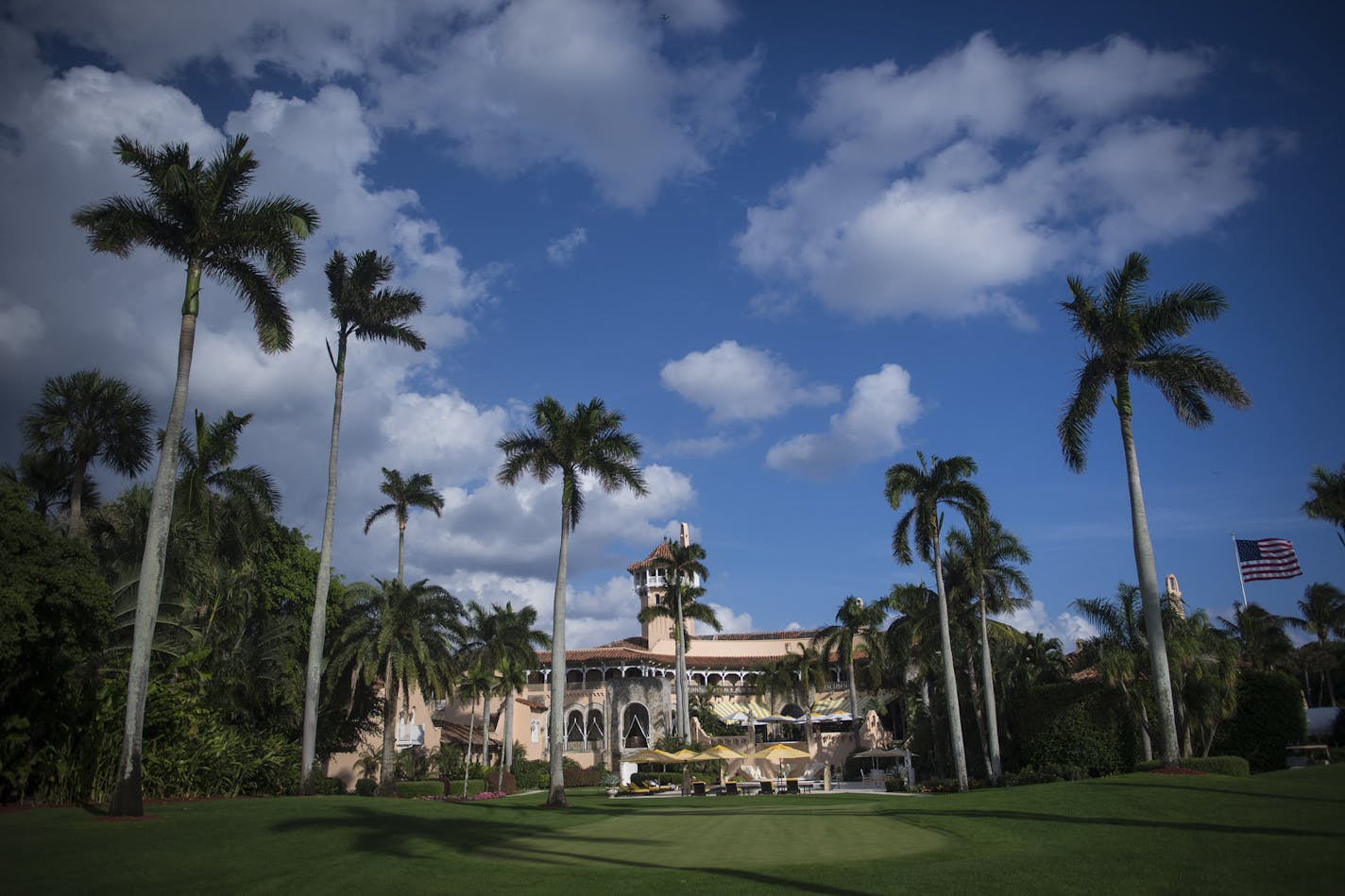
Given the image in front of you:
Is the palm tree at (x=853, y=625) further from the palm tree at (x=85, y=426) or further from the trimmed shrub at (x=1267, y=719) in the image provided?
the palm tree at (x=85, y=426)

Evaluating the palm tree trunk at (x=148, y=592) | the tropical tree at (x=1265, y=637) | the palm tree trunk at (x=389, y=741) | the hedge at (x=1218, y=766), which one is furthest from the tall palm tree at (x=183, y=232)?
the tropical tree at (x=1265, y=637)

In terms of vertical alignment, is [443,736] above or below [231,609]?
below

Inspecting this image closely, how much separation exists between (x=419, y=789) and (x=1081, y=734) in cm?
3221

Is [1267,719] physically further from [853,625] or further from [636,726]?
[636,726]

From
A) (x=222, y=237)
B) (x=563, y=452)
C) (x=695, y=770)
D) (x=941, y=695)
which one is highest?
(x=222, y=237)

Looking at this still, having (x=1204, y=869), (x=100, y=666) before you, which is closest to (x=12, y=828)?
(x=100, y=666)

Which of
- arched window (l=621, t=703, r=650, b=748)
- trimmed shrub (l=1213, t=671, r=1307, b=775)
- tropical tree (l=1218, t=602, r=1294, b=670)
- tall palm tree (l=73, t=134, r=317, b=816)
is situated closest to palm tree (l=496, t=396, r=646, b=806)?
tall palm tree (l=73, t=134, r=317, b=816)

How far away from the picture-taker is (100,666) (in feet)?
84.5

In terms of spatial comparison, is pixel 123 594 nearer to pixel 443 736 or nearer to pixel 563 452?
pixel 563 452

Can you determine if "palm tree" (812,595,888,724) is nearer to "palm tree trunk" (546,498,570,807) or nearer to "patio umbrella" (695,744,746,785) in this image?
"patio umbrella" (695,744,746,785)

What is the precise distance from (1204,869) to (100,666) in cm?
2750

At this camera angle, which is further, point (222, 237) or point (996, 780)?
point (996, 780)

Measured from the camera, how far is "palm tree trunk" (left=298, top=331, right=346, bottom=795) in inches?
1232

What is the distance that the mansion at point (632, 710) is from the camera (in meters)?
65.4
